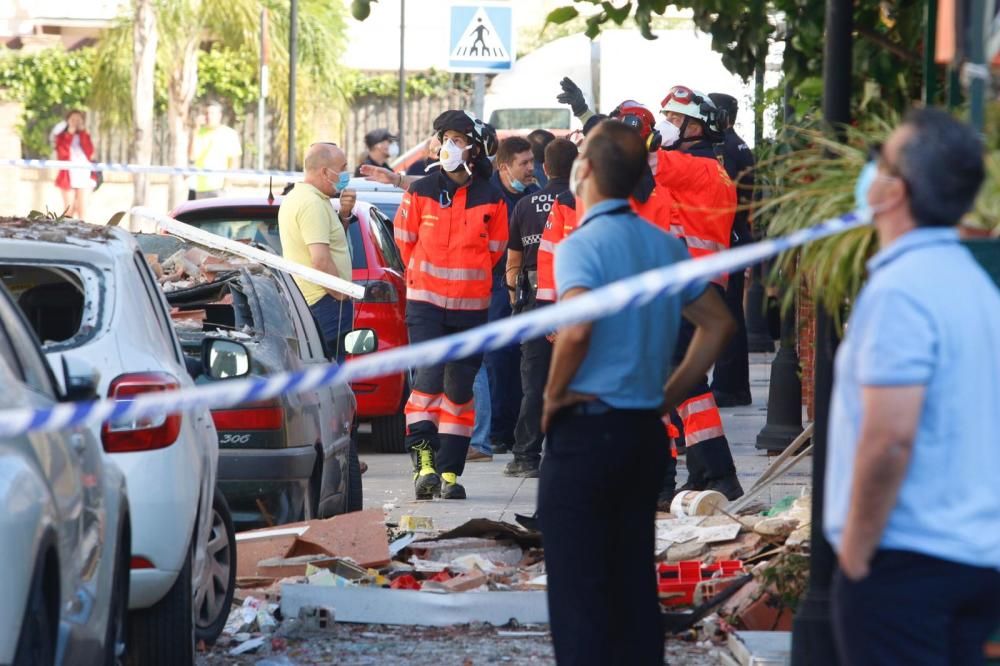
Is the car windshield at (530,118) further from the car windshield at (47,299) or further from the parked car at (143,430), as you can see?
the parked car at (143,430)

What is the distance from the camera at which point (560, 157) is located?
10664 millimetres

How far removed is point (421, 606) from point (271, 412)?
130cm

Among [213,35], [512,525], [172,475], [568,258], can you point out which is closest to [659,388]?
[568,258]

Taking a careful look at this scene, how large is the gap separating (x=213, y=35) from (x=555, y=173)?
27465 millimetres

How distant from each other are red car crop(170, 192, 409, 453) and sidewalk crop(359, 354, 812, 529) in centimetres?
46

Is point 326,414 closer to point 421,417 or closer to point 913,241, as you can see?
point 421,417

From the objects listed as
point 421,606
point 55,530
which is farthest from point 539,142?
point 55,530

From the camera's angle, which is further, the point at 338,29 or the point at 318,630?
the point at 338,29

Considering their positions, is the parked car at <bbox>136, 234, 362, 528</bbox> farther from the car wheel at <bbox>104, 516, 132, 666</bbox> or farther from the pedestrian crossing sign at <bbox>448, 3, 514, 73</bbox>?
the pedestrian crossing sign at <bbox>448, 3, 514, 73</bbox>

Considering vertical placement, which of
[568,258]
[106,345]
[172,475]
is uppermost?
[568,258]

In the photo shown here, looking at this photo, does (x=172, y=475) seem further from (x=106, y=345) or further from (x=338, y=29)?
(x=338, y=29)

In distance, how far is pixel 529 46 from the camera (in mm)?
63031

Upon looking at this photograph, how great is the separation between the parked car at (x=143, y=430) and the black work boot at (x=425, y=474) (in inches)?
155

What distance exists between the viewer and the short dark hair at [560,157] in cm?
1067
